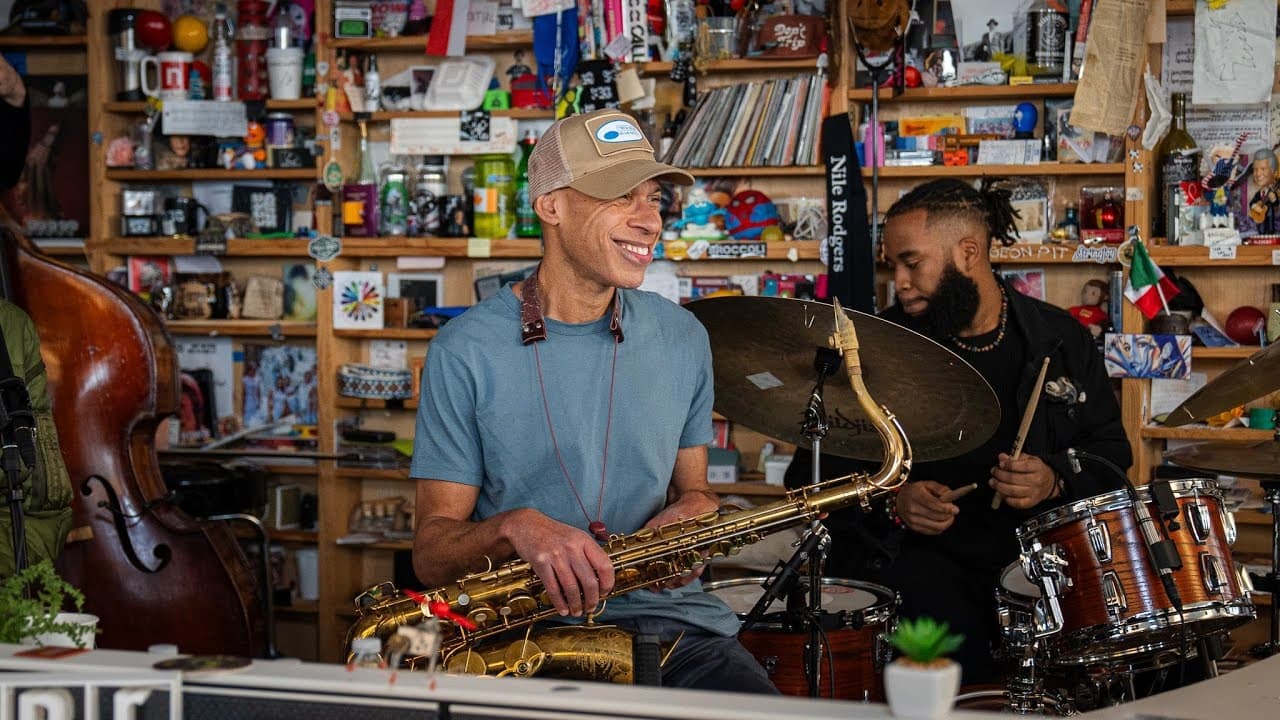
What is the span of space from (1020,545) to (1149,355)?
1.74m

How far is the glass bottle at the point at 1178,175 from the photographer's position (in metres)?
3.93

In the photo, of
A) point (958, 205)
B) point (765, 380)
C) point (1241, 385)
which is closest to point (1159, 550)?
point (1241, 385)

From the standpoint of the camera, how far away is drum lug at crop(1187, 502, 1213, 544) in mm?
2275

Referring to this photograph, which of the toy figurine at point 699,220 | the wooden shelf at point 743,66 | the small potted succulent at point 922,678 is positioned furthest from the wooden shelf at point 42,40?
the small potted succulent at point 922,678

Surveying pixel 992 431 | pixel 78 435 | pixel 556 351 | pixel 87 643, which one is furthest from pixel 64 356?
pixel 992 431

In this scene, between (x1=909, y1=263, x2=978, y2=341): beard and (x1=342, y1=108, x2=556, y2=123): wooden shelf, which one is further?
(x1=342, y1=108, x2=556, y2=123): wooden shelf

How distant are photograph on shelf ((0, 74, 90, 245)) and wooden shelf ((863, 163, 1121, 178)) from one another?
2.89 m

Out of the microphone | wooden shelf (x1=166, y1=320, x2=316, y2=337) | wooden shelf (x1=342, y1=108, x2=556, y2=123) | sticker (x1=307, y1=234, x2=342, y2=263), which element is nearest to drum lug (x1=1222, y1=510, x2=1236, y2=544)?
the microphone

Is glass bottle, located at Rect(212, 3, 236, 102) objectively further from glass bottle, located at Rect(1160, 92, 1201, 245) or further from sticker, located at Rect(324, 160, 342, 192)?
glass bottle, located at Rect(1160, 92, 1201, 245)

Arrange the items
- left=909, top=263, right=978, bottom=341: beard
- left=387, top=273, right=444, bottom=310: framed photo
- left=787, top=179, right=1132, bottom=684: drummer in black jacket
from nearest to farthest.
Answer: left=787, top=179, right=1132, bottom=684: drummer in black jacket → left=909, top=263, right=978, bottom=341: beard → left=387, top=273, right=444, bottom=310: framed photo

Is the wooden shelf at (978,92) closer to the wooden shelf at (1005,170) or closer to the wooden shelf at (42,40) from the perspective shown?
the wooden shelf at (1005,170)

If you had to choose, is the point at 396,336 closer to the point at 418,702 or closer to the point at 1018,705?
the point at 1018,705

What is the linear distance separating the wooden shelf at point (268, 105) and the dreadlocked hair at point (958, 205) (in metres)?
2.23

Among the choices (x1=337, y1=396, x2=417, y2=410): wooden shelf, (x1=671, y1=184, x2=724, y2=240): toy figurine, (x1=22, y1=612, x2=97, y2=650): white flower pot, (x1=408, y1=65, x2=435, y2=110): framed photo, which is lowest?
(x1=337, y1=396, x2=417, y2=410): wooden shelf
